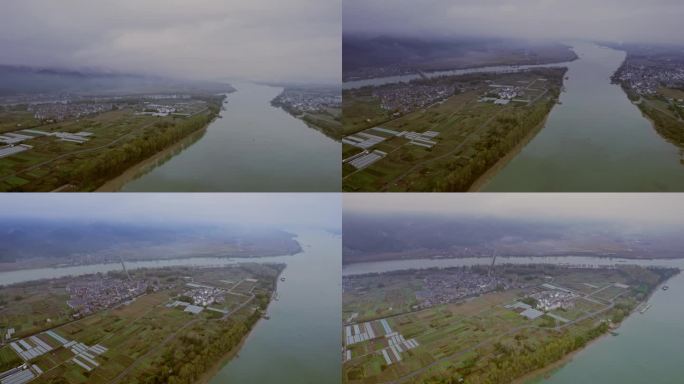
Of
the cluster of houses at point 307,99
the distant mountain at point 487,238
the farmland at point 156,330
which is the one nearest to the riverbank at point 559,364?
the distant mountain at point 487,238

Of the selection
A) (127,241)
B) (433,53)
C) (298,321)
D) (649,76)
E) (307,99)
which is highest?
(433,53)

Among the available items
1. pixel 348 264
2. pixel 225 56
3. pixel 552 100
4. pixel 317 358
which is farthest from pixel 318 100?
pixel 317 358

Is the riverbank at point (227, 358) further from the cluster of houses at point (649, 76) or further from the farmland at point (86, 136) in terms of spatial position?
the cluster of houses at point (649, 76)

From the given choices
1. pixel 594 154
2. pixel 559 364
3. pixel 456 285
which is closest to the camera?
pixel 594 154

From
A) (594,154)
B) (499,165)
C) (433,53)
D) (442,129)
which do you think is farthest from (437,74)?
(594,154)

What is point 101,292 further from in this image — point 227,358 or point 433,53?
point 433,53

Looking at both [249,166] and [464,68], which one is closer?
[249,166]
